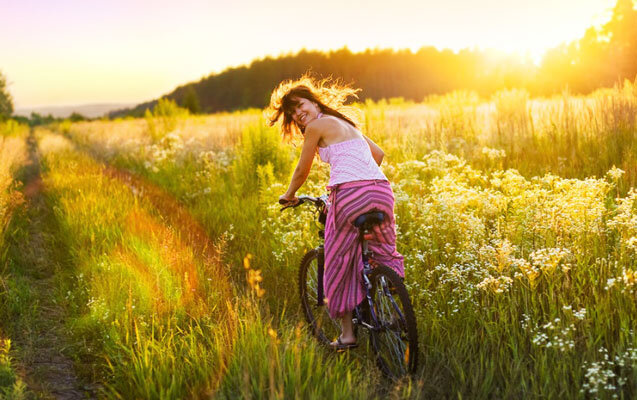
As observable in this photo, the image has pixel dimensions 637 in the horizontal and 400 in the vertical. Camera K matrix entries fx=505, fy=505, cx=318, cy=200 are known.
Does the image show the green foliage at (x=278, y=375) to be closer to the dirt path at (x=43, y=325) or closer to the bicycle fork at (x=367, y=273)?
the bicycle fork at (x=367, y=273)

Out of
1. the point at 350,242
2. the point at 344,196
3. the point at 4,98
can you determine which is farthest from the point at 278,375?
the point at 4,98

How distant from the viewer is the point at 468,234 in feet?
15.5

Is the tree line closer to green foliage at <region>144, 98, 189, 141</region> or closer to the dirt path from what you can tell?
green foliage at <region>144, 98, 189, 141</region>

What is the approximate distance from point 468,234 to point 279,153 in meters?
4.84

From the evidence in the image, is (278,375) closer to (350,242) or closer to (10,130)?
(350,242)

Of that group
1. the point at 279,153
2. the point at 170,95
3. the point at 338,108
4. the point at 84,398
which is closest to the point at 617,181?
the point at 338,108

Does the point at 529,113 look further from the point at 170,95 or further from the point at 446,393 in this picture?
the point at 170,95

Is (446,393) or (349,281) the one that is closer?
(446,393)

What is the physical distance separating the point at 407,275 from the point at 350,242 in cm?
138

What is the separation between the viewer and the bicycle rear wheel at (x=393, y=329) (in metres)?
3.18

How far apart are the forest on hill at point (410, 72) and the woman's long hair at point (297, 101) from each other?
9.47m

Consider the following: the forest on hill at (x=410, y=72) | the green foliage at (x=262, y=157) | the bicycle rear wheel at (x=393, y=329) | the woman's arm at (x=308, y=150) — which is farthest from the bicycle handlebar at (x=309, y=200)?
the forest on hill at (x=410, y=72)

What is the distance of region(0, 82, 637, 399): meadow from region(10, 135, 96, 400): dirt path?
0.05m

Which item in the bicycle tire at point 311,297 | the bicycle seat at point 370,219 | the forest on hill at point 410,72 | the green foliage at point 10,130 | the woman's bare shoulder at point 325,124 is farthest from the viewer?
the green foliage at point 10,130
